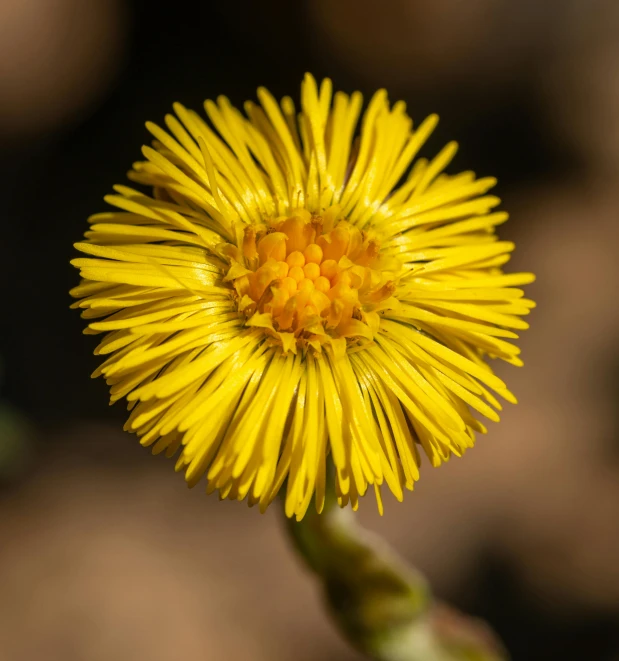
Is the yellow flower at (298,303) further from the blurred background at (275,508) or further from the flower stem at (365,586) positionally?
the blurred background at (275,508)

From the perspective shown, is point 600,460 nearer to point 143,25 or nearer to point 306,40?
point 306,40

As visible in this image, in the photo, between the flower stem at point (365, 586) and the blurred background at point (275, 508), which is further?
the blurred background at point (275, 508)

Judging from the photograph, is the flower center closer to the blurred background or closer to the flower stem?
the flower stem

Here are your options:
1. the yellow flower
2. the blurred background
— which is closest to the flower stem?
the yellow flower

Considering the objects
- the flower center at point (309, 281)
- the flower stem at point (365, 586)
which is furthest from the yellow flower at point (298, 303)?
the flower stem at point (365, 586)

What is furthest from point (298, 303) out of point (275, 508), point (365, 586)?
point (275, 508)

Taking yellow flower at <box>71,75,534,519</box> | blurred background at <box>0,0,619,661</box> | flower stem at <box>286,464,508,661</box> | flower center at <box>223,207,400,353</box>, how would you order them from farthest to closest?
blurred background at <box>0,0,619,661</box>
flower stem at <box>286,464,508,661</box>
flower center at <box>223,207,400,353</box>
yellow flower at <box>71,75,534,519</box>

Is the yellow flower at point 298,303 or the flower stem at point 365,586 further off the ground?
the yellow flower at point 298,303

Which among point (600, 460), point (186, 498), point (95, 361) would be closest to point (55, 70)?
point (95, 361)
